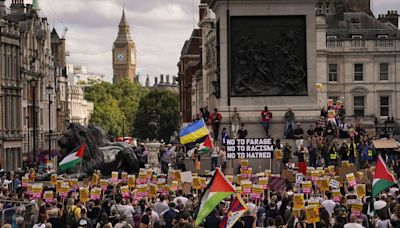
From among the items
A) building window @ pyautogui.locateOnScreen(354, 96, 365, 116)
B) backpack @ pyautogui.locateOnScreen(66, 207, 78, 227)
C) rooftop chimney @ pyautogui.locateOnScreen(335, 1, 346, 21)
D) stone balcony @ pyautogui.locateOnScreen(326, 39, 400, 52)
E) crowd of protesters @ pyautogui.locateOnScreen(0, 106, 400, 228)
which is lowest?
backpack @ pyautogui.locateOnScreen(66, 207, 78, 227)

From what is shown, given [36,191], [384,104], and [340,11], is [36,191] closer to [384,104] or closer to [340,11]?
[384,104]

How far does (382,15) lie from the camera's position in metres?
109

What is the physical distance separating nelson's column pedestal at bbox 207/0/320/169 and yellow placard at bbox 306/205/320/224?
23.5 meters

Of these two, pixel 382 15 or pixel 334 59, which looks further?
pixel 382 15

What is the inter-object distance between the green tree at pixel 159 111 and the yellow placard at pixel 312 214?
139m

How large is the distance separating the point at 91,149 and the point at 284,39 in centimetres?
906

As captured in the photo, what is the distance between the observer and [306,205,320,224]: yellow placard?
2420 cm

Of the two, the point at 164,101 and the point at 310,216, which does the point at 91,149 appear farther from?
the point at 164,101

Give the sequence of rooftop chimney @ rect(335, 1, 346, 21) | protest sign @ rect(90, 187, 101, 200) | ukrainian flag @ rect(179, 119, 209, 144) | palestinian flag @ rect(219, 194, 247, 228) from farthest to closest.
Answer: rooftop chimney @ rect(335, 1, 346, 21), ukrainian flag @ rect(179, 119, 209, 144), protest sign @ rect(90, 187, 101, 200), palestinian flag @ rect(219, 194, 247, 228)

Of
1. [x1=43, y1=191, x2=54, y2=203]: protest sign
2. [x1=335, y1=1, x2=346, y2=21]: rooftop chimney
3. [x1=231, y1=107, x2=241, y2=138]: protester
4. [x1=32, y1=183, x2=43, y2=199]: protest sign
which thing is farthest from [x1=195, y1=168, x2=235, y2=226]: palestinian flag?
[x1=335, y1=1, x2=346, y2=21]: rooftop chimney

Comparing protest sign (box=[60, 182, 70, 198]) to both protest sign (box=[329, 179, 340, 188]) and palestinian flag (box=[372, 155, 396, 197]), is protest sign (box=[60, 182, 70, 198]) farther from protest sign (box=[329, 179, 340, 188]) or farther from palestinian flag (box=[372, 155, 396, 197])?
palestinian flag (box=[372, 155, 396, 197])

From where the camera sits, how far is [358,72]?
94125 mm

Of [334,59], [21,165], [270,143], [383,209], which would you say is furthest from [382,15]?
[383,209]

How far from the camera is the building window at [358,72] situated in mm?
93875
